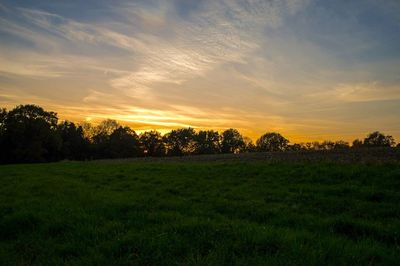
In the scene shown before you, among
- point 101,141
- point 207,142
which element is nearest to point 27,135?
point 101,141

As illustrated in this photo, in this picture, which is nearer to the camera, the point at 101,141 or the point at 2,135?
the point at 2,135

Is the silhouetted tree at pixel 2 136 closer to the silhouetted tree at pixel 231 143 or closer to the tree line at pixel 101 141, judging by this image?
the tree line at pixel 101 141

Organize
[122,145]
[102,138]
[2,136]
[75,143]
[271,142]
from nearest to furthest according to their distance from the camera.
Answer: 1. [2,136]
2. [75,143]
3. [122,145]
4. [102,138]
5. [271,142]

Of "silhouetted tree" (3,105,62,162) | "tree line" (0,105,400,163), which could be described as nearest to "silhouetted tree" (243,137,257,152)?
"tree line" (0,105,400,163)

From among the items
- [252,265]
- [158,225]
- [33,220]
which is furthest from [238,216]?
[33,220]

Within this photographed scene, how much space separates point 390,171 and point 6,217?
16.5m

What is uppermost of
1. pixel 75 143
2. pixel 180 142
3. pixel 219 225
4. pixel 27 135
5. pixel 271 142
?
pixel 271 142

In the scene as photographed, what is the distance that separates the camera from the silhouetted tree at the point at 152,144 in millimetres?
131750

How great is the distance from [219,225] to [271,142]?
142889 millimetres

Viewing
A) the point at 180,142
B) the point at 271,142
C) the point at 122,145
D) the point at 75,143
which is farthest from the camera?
the point at 271,142

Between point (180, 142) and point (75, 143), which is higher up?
point (180, 142)

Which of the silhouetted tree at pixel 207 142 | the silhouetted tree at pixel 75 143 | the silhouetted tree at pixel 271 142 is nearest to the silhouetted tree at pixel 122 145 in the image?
the silhouetted tree at pixel 75 143

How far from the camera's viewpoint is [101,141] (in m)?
117

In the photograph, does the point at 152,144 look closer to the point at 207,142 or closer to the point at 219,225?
the point at 207,142
